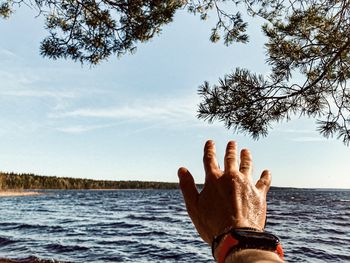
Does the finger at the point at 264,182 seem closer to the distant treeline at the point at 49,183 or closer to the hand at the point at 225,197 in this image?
the hand at the point at 225,197

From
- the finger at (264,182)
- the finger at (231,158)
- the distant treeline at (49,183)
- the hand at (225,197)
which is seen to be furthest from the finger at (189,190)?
the distant treeline at (49,183)

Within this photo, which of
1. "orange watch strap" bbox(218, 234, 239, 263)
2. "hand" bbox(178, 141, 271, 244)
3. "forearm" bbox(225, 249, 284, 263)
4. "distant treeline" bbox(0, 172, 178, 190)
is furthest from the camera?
"distant treeline" bbox(0, 172, 178, 190)

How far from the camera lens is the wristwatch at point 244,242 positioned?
1144 mm

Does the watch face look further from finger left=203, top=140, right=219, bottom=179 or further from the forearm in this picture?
finger left=203, top=140, right=219, bottom=179

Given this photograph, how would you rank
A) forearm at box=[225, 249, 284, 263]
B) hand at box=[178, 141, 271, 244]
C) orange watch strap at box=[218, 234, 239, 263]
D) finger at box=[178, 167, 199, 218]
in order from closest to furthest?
forearm at box=[225, 249, 284, 263]
orange watch strap at box=[218, 234, 239, 263]
hand at box=[178, 141, 271, 244]
finger at box=[178, 167, 199, 218]

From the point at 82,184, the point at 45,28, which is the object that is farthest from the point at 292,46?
the point at 82,184

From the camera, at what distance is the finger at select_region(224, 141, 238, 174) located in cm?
137

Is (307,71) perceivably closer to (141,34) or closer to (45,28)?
(141,34)

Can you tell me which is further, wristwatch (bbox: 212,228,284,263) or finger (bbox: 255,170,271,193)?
finger (bbox: 255,170,271,193)

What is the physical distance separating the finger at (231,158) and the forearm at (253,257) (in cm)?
32

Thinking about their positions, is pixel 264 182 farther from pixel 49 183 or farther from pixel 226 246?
pixel 49 183

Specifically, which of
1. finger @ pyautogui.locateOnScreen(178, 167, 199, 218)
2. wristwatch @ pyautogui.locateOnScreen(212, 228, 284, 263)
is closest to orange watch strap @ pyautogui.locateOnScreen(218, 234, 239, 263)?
wristwatch @ pyautogui.locateOnScreen(212, 228, 284, 263)

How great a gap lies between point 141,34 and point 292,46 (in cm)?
249

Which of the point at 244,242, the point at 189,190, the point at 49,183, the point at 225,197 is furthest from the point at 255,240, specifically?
the point at 49,183
